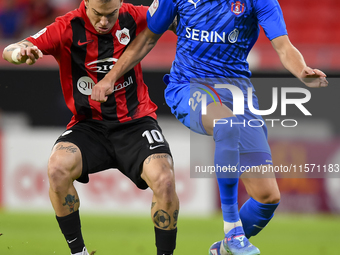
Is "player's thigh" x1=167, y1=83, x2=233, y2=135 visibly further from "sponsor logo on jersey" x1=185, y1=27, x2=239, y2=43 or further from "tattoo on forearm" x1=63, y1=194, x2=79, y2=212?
"tattoo on forearm" x1=63, y1=194, x2=79, y2=212

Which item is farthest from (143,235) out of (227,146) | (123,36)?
(227,146)

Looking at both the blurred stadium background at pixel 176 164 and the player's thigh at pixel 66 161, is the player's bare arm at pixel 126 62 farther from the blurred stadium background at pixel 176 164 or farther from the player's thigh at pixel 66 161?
the blurred stadium background at pixel 176 164

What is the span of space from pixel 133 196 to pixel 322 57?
11.4 ft

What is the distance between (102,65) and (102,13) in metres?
0.41

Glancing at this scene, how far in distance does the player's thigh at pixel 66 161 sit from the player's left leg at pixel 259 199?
1.21 m

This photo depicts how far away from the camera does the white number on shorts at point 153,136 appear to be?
368cm

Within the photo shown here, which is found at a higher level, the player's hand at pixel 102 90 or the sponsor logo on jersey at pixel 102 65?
the sponsor logo on jersey at pixel 102 65

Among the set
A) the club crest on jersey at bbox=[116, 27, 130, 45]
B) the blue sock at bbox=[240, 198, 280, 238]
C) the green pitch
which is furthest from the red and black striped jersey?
the green pitch

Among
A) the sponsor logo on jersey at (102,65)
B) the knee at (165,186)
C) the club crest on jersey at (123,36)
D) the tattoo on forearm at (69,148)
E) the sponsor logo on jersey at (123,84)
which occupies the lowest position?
the knee at (165,186)

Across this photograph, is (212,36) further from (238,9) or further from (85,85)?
(85,85)

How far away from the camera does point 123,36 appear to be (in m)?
3.83

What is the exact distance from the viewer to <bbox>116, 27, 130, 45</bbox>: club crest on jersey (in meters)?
3.82

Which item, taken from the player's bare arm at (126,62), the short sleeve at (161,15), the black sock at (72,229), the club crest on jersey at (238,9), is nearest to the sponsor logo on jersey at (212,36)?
the club crest on jersey at (238,9)

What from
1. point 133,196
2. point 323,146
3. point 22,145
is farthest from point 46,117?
point 323,146
